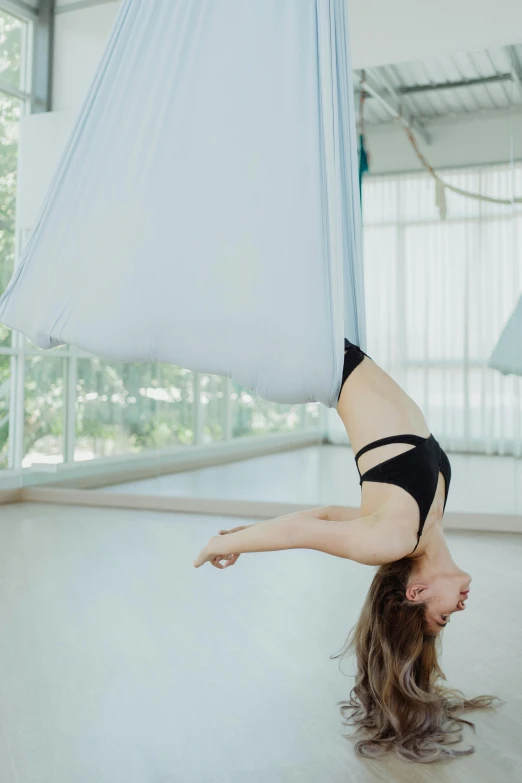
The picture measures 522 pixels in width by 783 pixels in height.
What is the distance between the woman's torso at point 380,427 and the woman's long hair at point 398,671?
0.16 metres

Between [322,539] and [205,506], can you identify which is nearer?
[322,539]

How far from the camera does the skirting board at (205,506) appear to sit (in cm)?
423

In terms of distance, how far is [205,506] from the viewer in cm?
486

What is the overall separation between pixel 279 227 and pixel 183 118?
48 centimetres

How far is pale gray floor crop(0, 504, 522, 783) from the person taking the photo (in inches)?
66.3

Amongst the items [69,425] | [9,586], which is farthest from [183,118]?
[69,425]

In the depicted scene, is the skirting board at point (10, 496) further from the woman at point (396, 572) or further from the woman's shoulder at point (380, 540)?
the woman's shoulder at point (380, 540)

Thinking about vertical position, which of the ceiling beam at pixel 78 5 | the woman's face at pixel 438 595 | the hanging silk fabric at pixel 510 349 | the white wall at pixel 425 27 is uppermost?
the ceiling beam at pixel 78 5

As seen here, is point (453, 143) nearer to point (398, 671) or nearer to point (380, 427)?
point (380, 427)

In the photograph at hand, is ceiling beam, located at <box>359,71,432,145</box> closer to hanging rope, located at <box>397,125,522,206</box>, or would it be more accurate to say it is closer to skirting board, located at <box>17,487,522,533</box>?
hanging rope, located at <box>397,125,522,206</box>

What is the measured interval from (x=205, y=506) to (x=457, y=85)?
2867 millimetres

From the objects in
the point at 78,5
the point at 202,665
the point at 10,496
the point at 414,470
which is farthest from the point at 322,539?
the point at 78,5

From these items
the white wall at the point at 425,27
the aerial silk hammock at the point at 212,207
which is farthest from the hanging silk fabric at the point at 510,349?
the aerial silk hammock at the point at 212,207

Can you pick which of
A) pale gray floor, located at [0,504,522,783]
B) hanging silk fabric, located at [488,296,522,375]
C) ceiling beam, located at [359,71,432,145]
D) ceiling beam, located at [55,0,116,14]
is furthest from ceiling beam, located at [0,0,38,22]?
hanging silk fabric, located at [488,296,522,375]
